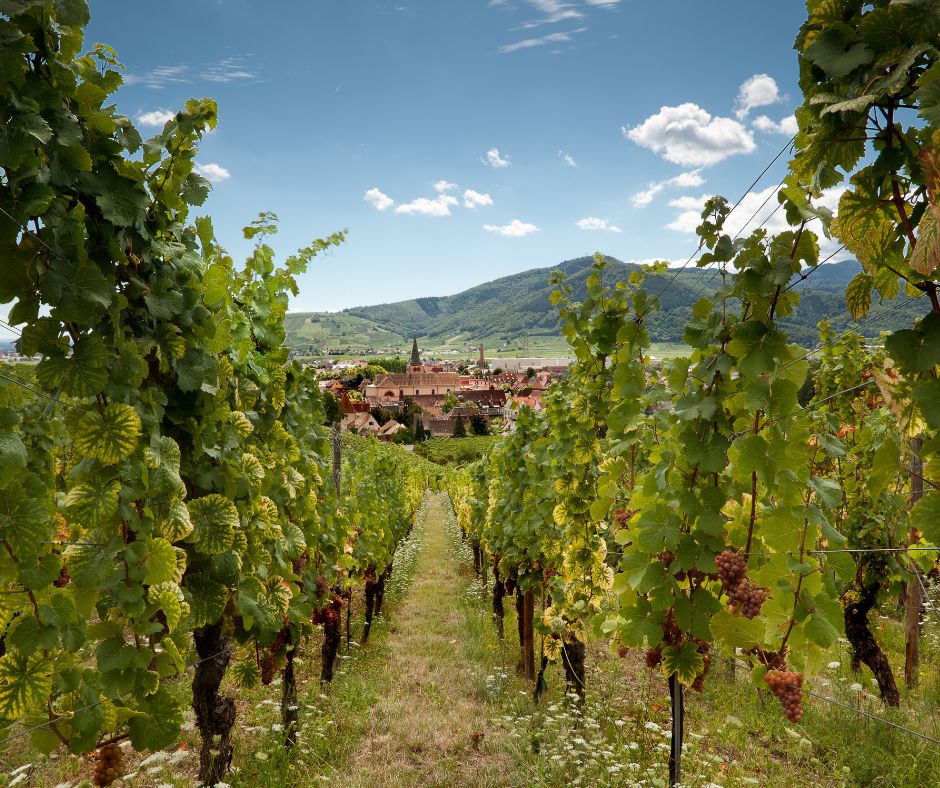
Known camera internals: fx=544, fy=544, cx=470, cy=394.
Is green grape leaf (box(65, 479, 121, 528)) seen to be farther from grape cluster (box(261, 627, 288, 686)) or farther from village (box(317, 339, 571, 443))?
village (box(317, 339, 571, 443))

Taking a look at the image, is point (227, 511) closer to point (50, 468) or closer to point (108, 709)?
point (108, 709)

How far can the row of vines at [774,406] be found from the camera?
47.0 inches

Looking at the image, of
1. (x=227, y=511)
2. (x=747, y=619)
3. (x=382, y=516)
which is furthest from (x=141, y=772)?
(x=382, y=516)

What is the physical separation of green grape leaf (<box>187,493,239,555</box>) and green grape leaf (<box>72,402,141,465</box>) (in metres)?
0.60

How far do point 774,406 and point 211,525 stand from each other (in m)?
2.31

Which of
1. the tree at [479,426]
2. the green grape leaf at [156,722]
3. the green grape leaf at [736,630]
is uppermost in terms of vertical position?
the green grape leaf at [736,630]

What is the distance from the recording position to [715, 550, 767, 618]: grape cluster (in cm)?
200

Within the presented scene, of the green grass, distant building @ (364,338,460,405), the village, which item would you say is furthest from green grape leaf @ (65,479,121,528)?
distant building @ (364,338,460,405)

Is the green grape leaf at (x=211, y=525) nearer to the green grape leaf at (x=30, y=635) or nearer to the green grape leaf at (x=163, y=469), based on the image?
the green grape leaf at (x=163, y=469)

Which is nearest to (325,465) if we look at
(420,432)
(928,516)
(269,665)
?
(269,665)

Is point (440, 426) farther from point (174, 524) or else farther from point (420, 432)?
point (174, 524)

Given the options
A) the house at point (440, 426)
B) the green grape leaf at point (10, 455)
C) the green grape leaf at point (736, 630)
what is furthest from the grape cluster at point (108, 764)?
the house at point (440, 426)

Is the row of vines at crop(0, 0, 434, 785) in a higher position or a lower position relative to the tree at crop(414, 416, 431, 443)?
higher

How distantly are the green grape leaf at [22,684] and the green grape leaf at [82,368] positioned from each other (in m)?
0.82
